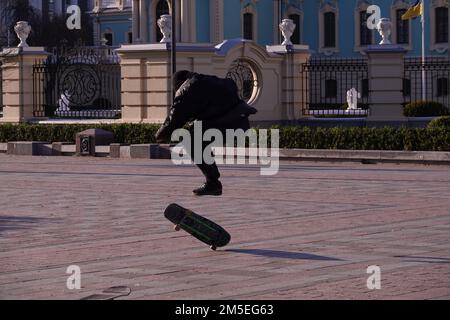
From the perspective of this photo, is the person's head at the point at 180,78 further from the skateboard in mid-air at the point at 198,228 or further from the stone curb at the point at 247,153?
the stone curb at the point at 247,153

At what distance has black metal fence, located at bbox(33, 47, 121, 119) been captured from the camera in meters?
34.8

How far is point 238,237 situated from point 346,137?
48.6 feet

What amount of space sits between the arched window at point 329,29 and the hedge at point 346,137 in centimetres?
3452

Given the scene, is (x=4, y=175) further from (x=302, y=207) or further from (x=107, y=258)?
(x=107, y=258)

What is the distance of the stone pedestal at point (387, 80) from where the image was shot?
99.0 feet

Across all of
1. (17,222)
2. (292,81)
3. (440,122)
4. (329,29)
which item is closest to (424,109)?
(292,81)

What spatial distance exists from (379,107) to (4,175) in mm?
11439

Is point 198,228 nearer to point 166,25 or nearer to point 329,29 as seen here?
point 166,25

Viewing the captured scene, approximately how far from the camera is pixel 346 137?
89.8ft

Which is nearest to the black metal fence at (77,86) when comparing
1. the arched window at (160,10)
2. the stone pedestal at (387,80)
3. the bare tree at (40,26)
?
the stone pedestal at (387,80)

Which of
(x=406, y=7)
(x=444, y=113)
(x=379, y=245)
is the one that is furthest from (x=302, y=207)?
(x=406, y=7)
